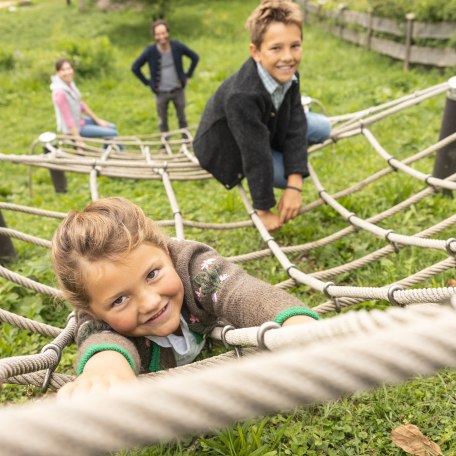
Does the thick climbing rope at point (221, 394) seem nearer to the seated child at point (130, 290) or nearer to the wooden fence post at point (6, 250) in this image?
the seated child at point (130, 290)

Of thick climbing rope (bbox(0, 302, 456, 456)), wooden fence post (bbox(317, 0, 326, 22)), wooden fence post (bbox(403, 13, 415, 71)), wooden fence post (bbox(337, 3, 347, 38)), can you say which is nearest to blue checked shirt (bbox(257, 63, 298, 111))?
thick climbing rope (bbox(0, 302, 456, 456))

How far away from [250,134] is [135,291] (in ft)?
4.09

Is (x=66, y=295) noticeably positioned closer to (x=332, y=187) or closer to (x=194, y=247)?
(x=194, y=247)

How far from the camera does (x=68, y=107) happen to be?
4.83 m

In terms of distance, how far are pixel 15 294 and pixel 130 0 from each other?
428 inches

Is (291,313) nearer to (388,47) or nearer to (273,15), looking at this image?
(273,15)

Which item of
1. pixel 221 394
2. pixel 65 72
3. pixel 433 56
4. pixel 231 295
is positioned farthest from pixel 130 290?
pixel 433 56

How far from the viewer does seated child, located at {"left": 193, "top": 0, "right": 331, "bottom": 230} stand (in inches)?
86.0

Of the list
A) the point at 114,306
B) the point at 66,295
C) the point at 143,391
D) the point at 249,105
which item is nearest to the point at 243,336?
the point at 114,306

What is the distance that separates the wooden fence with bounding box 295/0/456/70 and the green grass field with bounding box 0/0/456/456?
0.54 ft

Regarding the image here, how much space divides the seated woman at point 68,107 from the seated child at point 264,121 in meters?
2.66

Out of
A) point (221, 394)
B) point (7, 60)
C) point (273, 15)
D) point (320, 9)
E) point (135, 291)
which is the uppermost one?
point (273, 15)

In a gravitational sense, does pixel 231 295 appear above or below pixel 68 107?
above

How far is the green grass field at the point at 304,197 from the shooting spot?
59.3 inches
